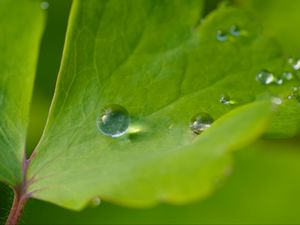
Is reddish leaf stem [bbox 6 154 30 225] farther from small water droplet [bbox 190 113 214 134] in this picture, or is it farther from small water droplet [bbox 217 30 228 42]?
small water droplet [bbox 217 30 228 42]

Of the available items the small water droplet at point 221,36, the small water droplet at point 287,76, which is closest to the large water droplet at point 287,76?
the small water droplet at point 287,76

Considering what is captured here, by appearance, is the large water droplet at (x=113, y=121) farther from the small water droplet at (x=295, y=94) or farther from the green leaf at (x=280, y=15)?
the green leaf at (x=280, y=15)

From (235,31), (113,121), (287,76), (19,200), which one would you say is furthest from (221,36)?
(19,200)

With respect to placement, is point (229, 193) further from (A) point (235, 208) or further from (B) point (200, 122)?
(B) point (200, 122)

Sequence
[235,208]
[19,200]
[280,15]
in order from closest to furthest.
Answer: [19,200] < [235,208] < [280,15]

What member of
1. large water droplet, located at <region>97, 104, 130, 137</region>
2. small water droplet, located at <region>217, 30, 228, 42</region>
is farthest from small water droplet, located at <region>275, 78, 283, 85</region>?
large water droplet, located at <region>97, 104, 130, 137</region>


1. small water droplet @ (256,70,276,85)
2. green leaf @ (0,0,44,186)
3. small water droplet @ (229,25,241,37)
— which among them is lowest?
green leaf @ (0,0,44,186)

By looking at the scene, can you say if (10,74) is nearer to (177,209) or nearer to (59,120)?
(59,120)
